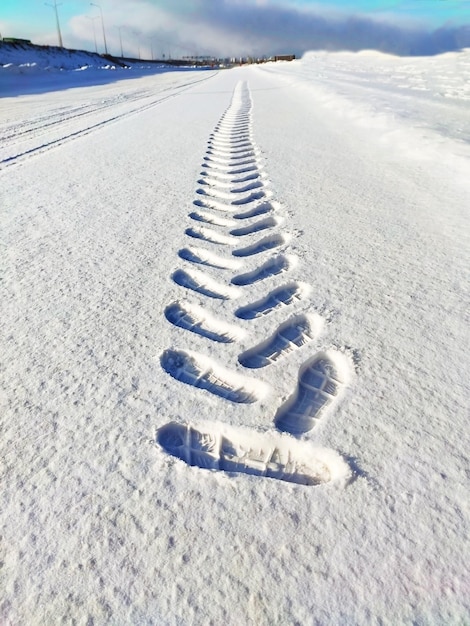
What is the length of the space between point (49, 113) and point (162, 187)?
464 centimetres

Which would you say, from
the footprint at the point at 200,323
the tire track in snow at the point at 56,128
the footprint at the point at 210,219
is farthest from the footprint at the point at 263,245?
the tire track in snow at the point at 56,128

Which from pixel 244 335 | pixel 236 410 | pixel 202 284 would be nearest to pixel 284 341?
pixel 244 335

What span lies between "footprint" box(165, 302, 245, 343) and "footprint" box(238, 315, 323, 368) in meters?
0.08

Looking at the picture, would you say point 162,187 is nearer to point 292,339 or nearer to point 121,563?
point 292,339

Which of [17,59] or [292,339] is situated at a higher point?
Result: [17,59]

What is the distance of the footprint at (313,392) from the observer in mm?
923

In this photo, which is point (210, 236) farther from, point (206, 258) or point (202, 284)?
point (202, 284)

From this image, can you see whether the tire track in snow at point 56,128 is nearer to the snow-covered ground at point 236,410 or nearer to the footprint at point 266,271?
the snow-covered ground at point 236,410

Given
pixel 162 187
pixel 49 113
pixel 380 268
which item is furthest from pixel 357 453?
pixel 49 113

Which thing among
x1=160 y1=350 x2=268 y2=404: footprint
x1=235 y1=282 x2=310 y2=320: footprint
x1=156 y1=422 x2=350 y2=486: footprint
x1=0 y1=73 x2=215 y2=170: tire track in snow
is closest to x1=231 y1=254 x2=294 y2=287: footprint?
x1=235 y1=282 x2=310 y2=320: footprint

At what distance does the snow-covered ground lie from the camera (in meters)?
0.62

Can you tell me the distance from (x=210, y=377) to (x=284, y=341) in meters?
0.25

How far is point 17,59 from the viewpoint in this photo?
19.0 m

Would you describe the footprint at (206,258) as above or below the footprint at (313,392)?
above
